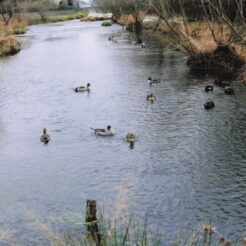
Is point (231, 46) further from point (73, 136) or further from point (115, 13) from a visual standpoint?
point (115, 13)

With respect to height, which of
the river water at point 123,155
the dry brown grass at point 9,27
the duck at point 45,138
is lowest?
the river water at point 123,155

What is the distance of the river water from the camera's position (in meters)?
15.4

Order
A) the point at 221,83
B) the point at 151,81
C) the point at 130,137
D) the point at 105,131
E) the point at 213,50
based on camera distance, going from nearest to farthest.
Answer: the point at 130,137 < the point at 105,131 < the point at 221,83 < the point at 151,81 < the point at 213,50

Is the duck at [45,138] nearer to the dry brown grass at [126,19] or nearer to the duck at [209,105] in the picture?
the duck at [209,105]

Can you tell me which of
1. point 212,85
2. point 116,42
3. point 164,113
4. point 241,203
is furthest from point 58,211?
point 116,42

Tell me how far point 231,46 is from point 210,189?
23109 mm

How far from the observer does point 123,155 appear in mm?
20719

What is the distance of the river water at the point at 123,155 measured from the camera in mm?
15398

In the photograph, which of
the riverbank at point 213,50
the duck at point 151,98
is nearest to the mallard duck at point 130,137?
the duck at point 151,98

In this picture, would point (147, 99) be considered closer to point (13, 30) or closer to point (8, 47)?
point (8, 47)

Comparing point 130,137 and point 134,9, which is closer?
point 130,137

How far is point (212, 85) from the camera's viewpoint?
3209 centimetres

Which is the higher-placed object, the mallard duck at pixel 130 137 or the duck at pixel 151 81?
the duck at pixel 151 81

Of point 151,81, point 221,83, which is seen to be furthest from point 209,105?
point 151,81
